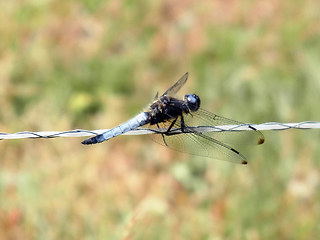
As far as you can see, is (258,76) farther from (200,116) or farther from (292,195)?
(200,116)

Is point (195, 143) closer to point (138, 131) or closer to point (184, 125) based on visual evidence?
point (184, 125)

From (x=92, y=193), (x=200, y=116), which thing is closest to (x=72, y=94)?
(x=92, y=193)

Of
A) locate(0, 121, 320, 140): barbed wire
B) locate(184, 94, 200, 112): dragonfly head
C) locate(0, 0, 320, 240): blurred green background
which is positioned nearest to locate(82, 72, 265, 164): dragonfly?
locate(184, 94, 200, 112): dragonfly head

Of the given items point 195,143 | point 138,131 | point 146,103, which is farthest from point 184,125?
point 146,103

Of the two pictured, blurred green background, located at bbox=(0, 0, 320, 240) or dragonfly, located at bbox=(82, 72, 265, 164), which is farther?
blurred green background, located at bbox=(0, 0, 320, 240)

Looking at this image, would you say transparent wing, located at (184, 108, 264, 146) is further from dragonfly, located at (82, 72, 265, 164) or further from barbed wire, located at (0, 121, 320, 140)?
barbed wire, located at (0, 121, 320, 140)

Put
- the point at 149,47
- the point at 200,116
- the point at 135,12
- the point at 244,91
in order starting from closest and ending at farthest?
the point at 200,116 < the point at 244,91 < the point at 149,47 < the point at 135,12

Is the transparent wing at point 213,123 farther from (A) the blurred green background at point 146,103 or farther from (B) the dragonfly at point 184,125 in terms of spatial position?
(A) the blurred green background at point 146,103

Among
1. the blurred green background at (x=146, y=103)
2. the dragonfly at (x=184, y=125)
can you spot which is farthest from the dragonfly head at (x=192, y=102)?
the blurred green background at (x=146, y=103)

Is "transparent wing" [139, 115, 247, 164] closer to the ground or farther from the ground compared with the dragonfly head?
closer to the ground
